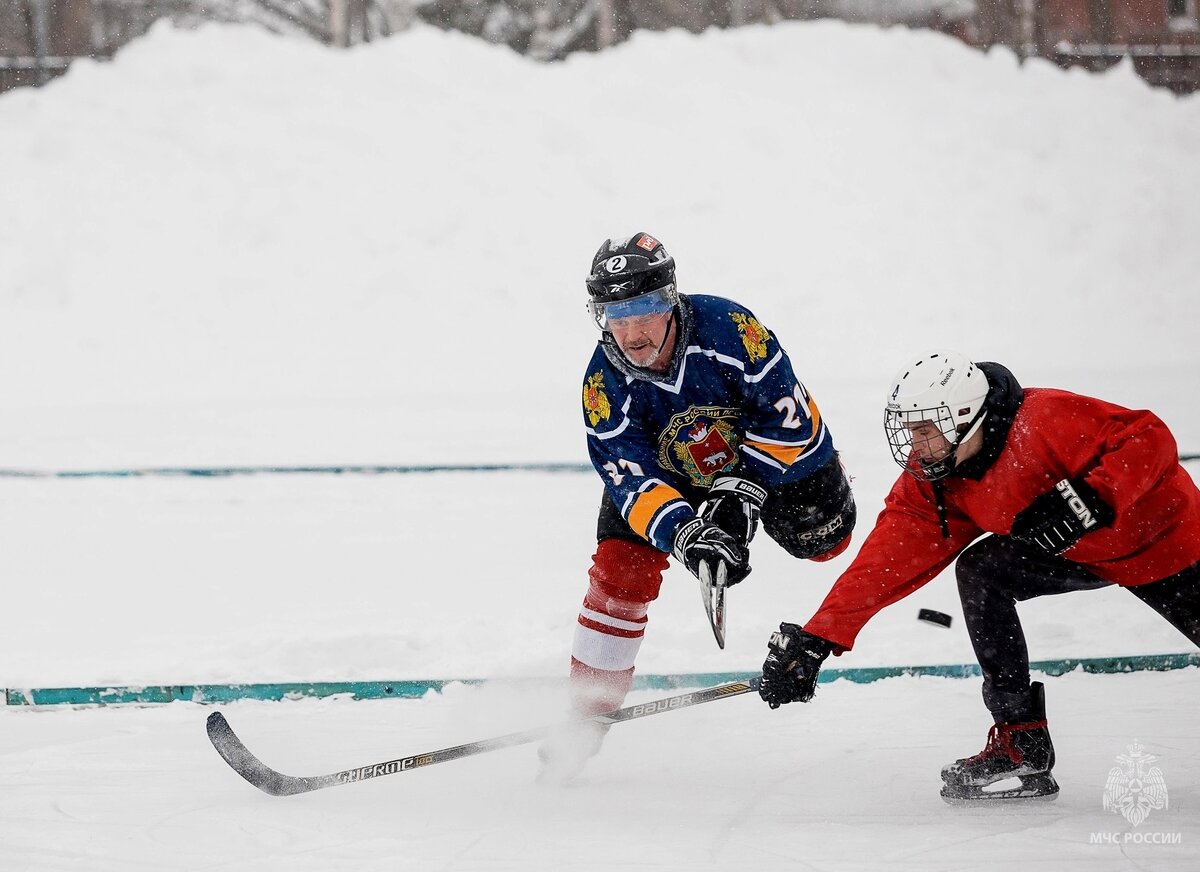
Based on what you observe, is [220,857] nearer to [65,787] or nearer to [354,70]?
[65,787]

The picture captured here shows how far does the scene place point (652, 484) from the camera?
9.56 feet

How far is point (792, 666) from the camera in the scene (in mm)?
2646

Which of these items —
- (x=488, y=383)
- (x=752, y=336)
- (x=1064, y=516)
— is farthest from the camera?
(x=488, y=383)

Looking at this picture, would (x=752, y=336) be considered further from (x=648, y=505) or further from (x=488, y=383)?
(x=488, y=383)

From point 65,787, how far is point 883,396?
270 inches

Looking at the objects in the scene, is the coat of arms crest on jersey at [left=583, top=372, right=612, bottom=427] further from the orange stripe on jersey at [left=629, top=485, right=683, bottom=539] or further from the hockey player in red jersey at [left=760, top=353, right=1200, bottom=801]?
the hockey player in red jersey at [left=760, top=353, right=1200, bottom=801]

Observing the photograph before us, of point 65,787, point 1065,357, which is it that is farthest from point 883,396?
point 65,787

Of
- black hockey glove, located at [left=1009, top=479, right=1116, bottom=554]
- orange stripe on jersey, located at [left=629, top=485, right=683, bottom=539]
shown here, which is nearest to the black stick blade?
orange stripe on jersey, located at [left=629, top=485, right=683, bottom=539]

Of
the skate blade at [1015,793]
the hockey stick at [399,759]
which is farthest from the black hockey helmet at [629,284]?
the skate blade at [1015,793]

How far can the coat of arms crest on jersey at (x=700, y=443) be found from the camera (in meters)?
3.00

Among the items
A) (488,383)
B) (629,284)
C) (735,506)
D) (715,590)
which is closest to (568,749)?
(715,590)

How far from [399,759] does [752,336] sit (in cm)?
127

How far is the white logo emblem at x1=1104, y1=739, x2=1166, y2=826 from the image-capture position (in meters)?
2.57

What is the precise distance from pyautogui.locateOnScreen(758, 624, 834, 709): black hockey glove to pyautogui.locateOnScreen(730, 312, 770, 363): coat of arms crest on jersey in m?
0.66
